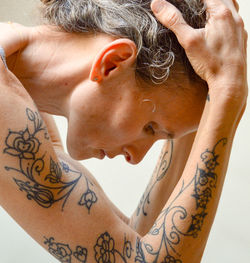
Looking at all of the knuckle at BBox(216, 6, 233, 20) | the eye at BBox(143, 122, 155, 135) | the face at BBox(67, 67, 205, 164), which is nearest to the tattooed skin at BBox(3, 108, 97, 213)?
the face at BBox(67, 67, 205, 164)

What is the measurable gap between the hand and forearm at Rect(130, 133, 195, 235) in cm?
36

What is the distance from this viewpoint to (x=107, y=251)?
3.04ft

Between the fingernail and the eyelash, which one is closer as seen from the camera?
the fingernail

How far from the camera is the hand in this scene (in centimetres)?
95

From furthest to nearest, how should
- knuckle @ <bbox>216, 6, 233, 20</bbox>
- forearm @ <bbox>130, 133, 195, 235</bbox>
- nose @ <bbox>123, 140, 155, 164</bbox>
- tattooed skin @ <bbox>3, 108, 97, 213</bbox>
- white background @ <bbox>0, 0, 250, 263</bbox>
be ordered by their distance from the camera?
white background @ <bbox>0, 0, 250, 263</bbox> < forearm @ <bbox>130, 133, 195, 235</bbox> < nose @ <bbox>123, 140, 155, 164</bbox> < knuckle @ <bbox>216, 6, 233, 20</bbox> < tattooed skin @ <bbox>3, 108, 97, 213</bbox>

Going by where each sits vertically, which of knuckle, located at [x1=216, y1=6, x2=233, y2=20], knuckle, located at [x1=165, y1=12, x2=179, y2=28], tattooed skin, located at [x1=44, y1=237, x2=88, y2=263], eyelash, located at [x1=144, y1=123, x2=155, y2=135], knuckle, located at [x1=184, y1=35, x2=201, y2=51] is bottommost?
tattooed skin, located at [x1=44, y1=237, x2=88, y2=263]

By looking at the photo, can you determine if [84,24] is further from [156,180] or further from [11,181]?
[156,180]

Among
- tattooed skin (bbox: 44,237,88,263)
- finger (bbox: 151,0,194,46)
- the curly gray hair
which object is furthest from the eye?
tattooed skin (bbox: 44,237,88,263)

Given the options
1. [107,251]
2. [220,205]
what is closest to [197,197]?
[107,251]

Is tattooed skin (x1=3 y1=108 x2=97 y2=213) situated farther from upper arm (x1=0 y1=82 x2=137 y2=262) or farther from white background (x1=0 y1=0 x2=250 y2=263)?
white background (x1=0 y1=0 x2=250 y2=263)

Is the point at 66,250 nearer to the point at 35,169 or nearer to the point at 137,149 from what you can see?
the point at 35,169

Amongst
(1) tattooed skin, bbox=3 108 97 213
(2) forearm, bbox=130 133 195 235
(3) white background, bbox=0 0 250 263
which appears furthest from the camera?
(3) white background, bbox=0 0 250 263

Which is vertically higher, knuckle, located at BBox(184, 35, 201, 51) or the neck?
knuckle, located at BBox(184, 35, 201, 51)

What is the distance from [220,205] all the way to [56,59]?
101 centimetres
